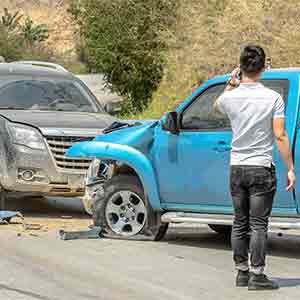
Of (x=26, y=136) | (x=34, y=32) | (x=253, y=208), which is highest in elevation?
(x=253, y=208)

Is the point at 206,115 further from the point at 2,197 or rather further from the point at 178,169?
the point at 2,197

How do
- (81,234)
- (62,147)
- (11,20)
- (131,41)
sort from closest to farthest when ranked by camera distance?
1. (81,234)
2. (62,147)
3. (131,41)
4. (11,20)

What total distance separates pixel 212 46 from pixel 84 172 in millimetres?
12168

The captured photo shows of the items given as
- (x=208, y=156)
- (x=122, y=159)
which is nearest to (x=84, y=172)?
(x=122, y=159)

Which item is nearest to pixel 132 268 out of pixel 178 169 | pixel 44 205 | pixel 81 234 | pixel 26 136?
pixel 178 169

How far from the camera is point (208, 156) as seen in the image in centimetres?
974

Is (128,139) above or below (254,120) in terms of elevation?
below

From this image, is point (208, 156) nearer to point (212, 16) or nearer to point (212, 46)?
point (212, 46)

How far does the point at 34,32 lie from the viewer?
85500 millimetres

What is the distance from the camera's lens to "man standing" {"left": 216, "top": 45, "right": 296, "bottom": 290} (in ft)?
26.1

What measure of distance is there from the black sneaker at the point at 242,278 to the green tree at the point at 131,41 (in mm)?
20378

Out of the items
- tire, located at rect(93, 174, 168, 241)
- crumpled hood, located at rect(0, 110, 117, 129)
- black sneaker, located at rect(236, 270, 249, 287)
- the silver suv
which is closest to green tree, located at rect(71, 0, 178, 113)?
crumpled hood, located at rect(0, 110, 117, 129)

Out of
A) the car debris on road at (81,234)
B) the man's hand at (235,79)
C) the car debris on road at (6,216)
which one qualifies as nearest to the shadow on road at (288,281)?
the man's hand at (235,79)

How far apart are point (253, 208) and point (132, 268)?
61.8 inches
